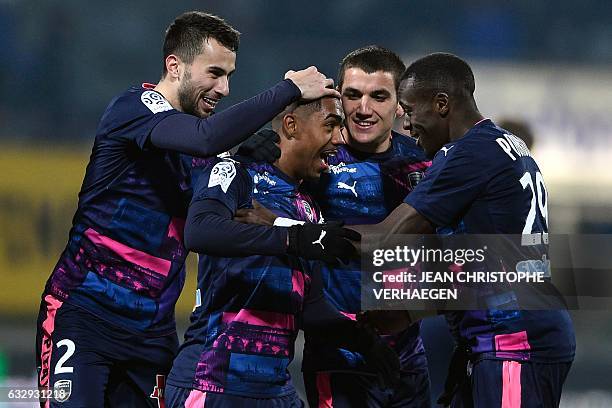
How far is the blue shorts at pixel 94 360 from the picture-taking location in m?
3.58

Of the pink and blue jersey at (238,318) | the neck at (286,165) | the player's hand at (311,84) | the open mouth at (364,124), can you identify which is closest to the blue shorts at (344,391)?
the pink and blue jersey at (238,318)

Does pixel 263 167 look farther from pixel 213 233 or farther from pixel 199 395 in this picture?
pixel 199 395

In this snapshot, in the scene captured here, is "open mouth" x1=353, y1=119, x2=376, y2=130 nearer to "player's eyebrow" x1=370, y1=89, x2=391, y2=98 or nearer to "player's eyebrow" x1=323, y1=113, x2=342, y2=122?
"player's eyebrow" x1=370, y1=89, x2=391, y2=98

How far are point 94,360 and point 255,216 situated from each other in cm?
94

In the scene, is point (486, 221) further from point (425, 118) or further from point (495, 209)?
point (425, 118)

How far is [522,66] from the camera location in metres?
7.90

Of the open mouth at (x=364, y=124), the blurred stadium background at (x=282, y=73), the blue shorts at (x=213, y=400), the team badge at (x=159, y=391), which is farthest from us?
the blurred stadium background at (x=282, y=73)

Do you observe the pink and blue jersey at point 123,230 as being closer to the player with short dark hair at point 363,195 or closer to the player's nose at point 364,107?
the player with short dark hair at point 363,195

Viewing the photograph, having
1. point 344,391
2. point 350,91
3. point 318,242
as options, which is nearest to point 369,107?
point 350,91

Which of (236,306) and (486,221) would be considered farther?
(486,221)

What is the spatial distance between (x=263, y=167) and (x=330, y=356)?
986mm

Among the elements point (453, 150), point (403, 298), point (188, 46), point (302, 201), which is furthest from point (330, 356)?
point (188, 46)

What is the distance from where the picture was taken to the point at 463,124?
3.56 metres

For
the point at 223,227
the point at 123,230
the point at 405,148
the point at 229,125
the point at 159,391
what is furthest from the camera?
the point at 405,148
